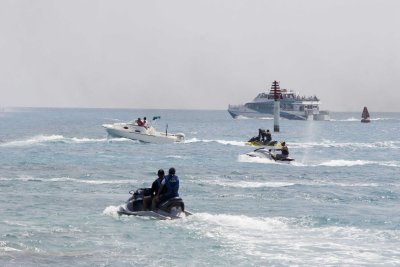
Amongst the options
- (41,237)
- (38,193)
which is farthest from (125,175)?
(41,237)

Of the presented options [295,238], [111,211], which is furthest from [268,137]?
[295,238]

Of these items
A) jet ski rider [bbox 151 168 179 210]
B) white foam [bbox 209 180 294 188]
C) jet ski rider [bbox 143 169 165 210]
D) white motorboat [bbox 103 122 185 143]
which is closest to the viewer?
jet ski rider [bbox 151 168 179 210]

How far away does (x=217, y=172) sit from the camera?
4938cm

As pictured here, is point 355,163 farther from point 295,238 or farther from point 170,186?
point 295,238

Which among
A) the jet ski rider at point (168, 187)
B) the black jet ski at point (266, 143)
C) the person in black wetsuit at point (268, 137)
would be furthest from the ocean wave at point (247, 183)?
the person in black wetsuit at point (268, 137)

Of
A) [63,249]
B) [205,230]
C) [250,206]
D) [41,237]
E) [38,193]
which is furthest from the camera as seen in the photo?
[38,193]

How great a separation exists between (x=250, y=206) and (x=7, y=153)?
35.4 meters

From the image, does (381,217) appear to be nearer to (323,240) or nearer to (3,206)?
(323,240)

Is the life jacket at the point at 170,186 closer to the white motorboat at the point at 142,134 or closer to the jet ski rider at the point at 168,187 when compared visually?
the jet ski rider at the point at 168,187

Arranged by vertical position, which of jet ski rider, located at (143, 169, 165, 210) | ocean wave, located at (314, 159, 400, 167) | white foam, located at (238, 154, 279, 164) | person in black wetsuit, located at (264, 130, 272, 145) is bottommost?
ocean wave, located at (314, 159, 400, 167)

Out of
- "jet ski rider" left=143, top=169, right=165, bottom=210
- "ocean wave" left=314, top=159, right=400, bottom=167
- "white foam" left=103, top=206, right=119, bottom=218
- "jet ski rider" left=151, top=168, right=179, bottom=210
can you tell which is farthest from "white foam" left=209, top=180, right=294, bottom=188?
"ocean wave" left=314, top=159, right=400, bottom=167

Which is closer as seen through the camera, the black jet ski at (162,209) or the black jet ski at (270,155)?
the black jet ski at (162,209)

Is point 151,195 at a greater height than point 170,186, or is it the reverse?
point 170,186

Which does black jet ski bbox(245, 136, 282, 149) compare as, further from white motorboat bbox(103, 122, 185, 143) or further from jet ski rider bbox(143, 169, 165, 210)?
jet ski rider bbox(143, 169, 165, 210)
